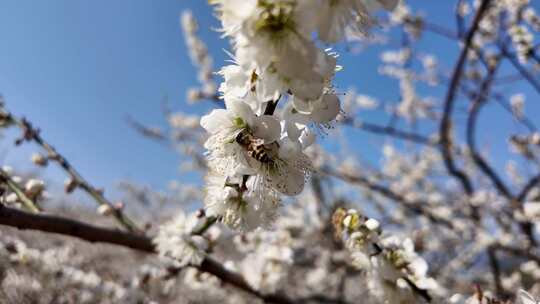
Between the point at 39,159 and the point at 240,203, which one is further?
the point at 39,159

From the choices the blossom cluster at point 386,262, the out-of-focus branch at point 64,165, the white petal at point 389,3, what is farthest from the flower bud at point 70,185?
the white petal at point 389,3

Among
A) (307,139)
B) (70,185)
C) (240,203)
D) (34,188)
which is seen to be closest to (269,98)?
(307,139)

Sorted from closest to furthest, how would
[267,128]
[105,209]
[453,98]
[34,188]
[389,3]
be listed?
1. [389,3]
2. [267,128]
3. [34,188]
4. [105,209]
5. [453,98]

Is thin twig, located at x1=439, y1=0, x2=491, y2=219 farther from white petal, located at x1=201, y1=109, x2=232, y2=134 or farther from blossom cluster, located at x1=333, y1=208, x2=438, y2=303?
white petal, located at x1=201, y1=109, x2=232, y2=134

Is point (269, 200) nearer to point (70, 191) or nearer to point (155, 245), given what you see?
point (155, 245)

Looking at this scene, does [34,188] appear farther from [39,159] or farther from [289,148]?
[289,148]

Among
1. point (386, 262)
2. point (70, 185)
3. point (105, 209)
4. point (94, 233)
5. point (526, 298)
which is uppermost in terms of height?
point (70, 185)

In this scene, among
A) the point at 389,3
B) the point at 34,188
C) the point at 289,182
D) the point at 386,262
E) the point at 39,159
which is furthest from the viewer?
the point at 39,159

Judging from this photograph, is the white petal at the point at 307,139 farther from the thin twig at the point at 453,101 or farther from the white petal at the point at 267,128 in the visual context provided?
the thin twig at the point at 453,101
